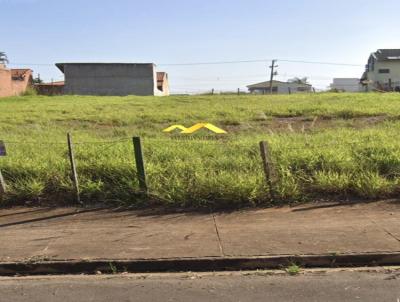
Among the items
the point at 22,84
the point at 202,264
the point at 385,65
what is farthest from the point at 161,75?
the point at 202,264

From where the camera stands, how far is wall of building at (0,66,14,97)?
146 feet

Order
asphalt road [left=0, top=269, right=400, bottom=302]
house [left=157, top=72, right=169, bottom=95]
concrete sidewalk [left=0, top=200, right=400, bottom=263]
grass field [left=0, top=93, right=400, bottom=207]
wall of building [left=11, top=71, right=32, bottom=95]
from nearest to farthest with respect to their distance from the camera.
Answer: asphalt road [left=0, top=269, right=400, bottom=302] → concrete sidewalk [left=0, top=200, right=400, bottom=263] → grass field [left=0, top=93, right=400, bottom=207] → wall of building [left=11, top=71, right=32, bottom=95] → house [left=157, top=72, right=169, bottom=95]

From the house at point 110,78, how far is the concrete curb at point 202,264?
164 ft

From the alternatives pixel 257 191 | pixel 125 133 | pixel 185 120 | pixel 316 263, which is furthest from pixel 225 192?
pixel 185 120

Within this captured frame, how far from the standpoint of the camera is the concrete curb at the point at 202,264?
17.5 ft

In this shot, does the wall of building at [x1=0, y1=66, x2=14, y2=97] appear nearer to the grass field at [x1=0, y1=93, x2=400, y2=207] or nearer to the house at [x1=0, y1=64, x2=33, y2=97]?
the house at [x1=0, y1=64, x2=33, y2=97]

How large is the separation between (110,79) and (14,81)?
31.5 feet

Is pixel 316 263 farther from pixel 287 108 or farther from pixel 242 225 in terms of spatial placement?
pixel 287 108

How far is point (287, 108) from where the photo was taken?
2084 centimetres

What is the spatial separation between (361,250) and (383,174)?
3175mm

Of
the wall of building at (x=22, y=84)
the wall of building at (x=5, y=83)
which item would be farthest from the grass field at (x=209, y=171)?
the wall of building at (x=22, y=84)

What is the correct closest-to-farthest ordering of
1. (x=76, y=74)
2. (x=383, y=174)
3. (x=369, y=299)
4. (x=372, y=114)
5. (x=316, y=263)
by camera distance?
1. (x=369, y=299)
2. (x=316, y=263)
3. (x=383, y=174)
4. (x=372, y=114)
5. (x=76, y=74)

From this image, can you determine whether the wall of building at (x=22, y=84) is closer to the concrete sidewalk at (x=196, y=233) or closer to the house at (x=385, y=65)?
the house at (x=385, y=65)

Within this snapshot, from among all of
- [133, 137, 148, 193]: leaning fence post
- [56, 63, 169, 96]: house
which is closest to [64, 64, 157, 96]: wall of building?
[56, 63, 169, 96]: house
